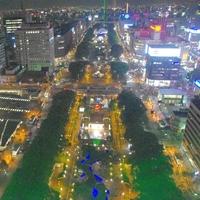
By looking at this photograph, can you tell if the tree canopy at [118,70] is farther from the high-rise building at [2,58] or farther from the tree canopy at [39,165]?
the tree canopy at [39,165]

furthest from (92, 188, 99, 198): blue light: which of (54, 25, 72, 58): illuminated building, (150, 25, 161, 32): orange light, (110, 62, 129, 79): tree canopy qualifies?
(150, 25, 161, 32): orange light

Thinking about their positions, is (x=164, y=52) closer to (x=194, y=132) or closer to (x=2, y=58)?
(x=2, y=58)

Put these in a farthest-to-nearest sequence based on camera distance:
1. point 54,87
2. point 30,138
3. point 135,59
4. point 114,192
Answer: point 135,59 → point 54,87 → point 30,138 → point 114,192

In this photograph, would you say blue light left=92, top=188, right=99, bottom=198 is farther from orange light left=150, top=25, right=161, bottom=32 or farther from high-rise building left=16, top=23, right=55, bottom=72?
orange light left=150, top=25, right=161, bottom=32

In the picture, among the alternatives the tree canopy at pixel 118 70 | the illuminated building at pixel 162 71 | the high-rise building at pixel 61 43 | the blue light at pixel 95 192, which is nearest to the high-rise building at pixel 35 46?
the high-rise building at pixel 61 43

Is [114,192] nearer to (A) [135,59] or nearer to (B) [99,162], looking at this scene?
(B) [99,162]

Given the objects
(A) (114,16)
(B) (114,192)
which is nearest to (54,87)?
(B) (114,192)
